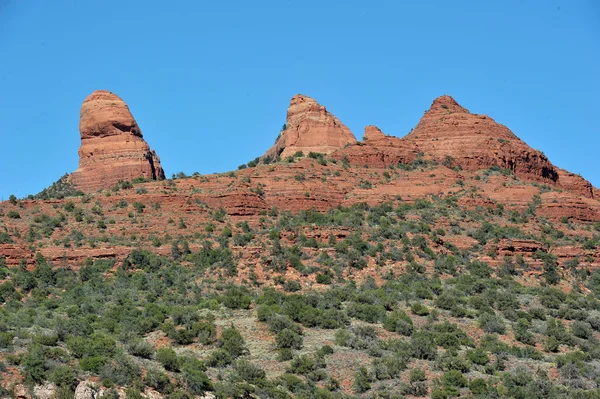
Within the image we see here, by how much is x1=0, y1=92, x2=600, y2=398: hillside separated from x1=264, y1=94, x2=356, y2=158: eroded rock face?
0.62ft

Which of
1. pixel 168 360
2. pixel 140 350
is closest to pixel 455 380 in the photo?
pixel 168 360

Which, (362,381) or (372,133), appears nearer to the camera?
(362,381)

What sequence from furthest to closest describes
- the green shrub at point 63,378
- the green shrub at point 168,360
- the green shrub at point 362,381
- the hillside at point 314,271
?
the hillside at point 314,271
the green shrub at point 362,381
the green shrub at point 168,360
the green shrub at point 63,378

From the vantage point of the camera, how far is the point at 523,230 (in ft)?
241

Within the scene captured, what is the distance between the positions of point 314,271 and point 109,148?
1153 inches

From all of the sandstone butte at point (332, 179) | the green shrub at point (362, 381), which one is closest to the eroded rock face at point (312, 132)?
the sandstone butte at point (332, 179)

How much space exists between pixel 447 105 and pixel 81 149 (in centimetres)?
2990

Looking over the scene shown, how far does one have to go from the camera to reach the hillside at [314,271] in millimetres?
47750

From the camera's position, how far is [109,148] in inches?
3401

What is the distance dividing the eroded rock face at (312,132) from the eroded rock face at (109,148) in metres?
11.6

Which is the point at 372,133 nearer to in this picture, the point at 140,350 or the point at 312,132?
the point at 312,132

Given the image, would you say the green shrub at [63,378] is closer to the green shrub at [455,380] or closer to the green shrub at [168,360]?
the green shrub at [168,360]

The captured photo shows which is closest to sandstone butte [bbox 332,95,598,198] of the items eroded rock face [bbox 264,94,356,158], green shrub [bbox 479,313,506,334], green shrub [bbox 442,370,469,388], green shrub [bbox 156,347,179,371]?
eroded rock face [bbox 264,94,356,158]

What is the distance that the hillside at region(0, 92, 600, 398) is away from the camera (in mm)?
47750
